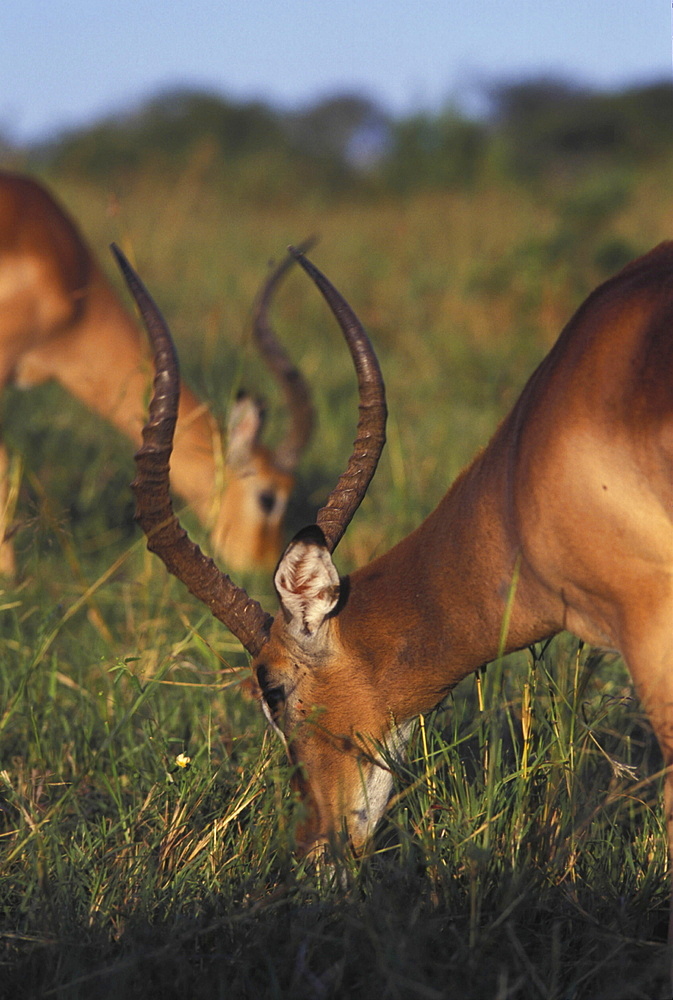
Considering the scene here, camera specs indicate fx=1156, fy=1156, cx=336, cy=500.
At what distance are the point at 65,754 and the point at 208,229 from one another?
9.89 metres

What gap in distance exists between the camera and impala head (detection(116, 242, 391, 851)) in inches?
102

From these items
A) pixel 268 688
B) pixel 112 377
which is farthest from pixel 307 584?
pixel 112 377

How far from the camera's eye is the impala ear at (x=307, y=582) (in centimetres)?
246

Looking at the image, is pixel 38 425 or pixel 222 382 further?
pixel 222 382

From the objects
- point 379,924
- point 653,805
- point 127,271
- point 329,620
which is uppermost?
point 127,271

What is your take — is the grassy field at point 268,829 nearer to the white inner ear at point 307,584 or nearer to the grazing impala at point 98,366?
the white inner ear at point 307,584

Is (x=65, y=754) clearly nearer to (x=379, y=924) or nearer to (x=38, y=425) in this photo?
(x=379, y=924)

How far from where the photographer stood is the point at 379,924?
2.16 meters

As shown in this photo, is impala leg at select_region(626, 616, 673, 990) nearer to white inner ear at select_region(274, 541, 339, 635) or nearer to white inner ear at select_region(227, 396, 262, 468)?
white inner ear at select_region(274, 541, 339, 635)

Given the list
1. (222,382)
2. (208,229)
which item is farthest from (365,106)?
(222,382)

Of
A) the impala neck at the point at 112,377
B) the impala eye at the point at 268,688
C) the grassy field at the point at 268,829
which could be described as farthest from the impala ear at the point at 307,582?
the impala neck at the point at 112,377

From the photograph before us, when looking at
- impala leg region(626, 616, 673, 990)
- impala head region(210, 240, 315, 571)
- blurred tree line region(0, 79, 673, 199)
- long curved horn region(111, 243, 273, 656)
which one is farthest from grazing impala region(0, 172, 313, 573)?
blurred tree line region(0, 79, 673, 199)

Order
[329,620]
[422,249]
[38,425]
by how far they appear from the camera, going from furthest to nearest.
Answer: [422,249], [38,425], [329,620]

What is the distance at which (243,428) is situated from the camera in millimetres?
5414
